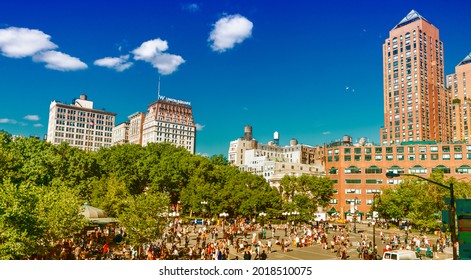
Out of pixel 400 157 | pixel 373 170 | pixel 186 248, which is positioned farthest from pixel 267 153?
pixel 186 248

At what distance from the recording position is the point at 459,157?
73.8 m

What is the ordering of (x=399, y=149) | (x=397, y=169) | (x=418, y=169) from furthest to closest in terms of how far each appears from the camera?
(x=397, y=169), (x=399, y=149), (x=418, y=169)

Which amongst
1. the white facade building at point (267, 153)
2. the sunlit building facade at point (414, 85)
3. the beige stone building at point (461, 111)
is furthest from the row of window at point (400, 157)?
the beige stone building at point (461, 111)

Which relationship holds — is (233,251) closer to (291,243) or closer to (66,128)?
(291,243)

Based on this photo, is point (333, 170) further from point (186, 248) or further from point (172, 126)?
point (186, 248)

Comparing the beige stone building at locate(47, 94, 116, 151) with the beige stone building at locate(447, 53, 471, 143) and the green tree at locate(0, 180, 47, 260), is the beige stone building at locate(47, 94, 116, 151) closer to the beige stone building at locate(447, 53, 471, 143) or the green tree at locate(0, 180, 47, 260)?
the green tree at locate(0, 180, 47, 260)

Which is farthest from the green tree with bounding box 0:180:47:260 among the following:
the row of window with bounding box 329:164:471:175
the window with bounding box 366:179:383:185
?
the window with bounding box 366:179:383:185

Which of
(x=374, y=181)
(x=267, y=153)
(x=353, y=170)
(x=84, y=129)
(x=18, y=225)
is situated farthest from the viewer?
(x=267, y=153)

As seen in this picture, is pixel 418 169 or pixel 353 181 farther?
pixel 353 181

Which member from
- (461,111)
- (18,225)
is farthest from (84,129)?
(461,111)

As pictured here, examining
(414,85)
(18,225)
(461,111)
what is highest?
(414,85)

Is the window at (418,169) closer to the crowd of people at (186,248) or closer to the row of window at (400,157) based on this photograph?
the row of window at (400,157)

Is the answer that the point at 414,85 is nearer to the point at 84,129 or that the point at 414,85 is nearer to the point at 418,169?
the point at 418,169

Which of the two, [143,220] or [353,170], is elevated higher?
[353,170]
